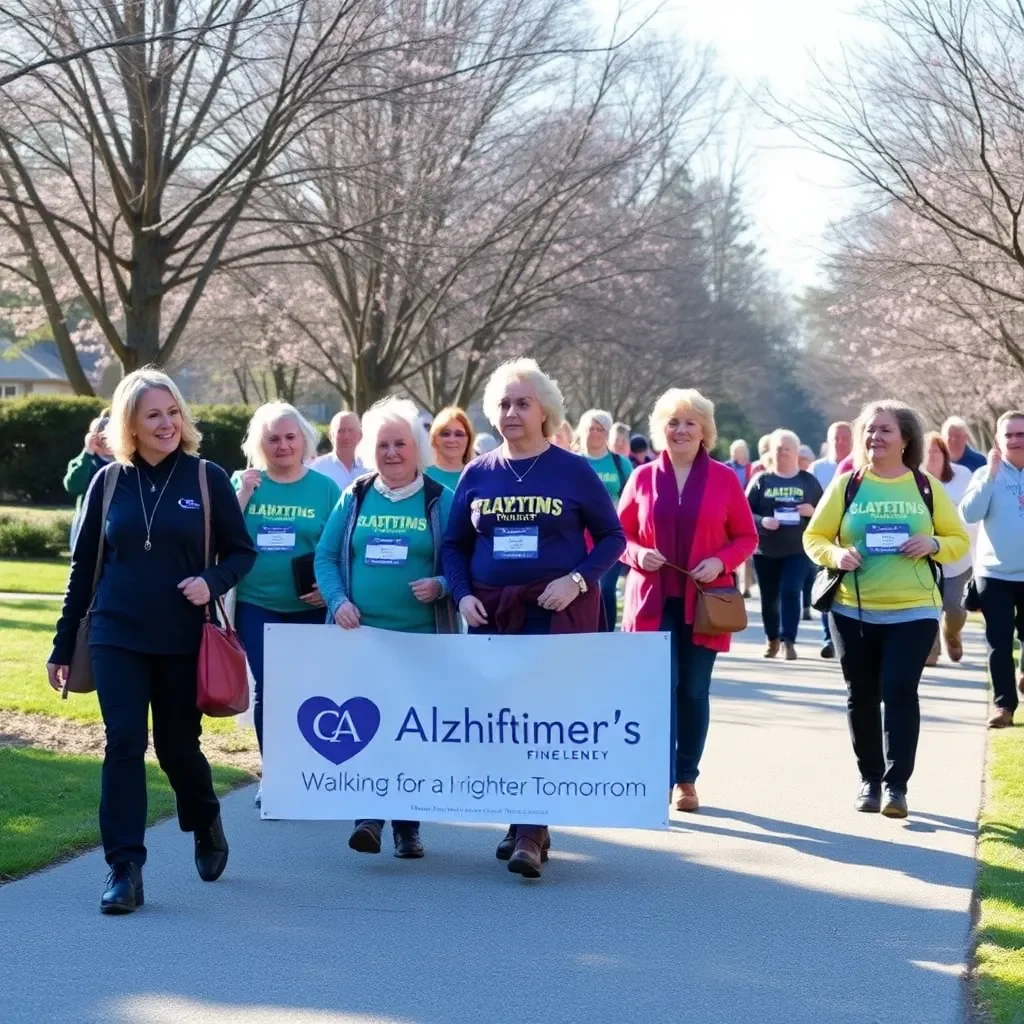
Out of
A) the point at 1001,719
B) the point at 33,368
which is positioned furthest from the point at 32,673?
the point at 33,368

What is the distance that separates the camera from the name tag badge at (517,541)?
703 cm

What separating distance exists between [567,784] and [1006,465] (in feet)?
18.7

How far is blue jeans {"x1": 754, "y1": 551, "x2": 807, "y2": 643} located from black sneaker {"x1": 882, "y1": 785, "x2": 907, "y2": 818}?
769 cm

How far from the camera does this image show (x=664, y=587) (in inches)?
333

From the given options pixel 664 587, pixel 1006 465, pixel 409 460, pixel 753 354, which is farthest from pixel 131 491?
pixel 753 354

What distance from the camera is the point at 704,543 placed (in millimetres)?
8461

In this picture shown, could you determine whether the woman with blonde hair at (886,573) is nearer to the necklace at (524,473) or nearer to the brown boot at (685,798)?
the brown boot at (685,798)

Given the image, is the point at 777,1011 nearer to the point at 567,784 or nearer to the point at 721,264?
the point at 567,784

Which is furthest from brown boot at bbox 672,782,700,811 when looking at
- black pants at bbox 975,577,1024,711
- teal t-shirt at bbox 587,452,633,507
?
teal t-shirt at bbox 587,452,633,507

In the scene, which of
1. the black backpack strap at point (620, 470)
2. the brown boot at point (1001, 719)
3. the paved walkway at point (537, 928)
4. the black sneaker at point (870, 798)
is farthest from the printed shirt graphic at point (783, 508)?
the black sneaker at point (870, 798)

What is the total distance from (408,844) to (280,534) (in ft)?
5.49

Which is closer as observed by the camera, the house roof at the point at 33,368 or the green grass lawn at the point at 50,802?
the green grass lawn at the point at 50,802

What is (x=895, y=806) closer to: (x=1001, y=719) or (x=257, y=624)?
(x=257, y=624)

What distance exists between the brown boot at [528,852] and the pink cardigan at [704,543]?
1.57 m
